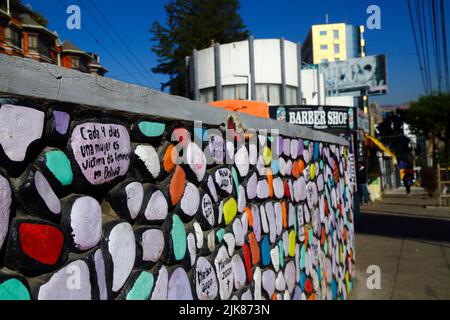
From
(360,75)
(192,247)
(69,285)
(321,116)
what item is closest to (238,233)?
(192,247)

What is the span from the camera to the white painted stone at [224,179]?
2.52 m

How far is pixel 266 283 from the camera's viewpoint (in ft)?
10.2

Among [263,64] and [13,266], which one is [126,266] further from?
[263,64]

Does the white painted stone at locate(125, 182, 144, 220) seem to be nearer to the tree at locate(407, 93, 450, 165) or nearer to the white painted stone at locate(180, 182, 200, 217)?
the white painted stone at locate(180, 182, 200, 217)

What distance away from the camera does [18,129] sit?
1.29 meters

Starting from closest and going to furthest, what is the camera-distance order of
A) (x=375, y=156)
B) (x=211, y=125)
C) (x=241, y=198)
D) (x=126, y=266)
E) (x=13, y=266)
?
(x=13, y=266) < (x=126, y=266) < (x=211, y=125) < (x=241, y=198) < (x=375, y=156)

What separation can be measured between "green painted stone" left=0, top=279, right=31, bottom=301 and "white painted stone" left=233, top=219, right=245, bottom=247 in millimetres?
1489

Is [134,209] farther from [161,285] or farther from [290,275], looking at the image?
[290,275]

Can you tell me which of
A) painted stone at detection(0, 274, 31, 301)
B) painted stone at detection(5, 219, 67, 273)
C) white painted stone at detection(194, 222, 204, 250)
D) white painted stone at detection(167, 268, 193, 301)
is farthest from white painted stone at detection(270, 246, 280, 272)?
painted stone at detection(0, 274, 31, 301)

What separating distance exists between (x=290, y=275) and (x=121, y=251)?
85.7 inches

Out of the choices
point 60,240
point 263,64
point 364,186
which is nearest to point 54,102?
point 60,240

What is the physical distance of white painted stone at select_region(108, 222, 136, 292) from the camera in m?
1.66
